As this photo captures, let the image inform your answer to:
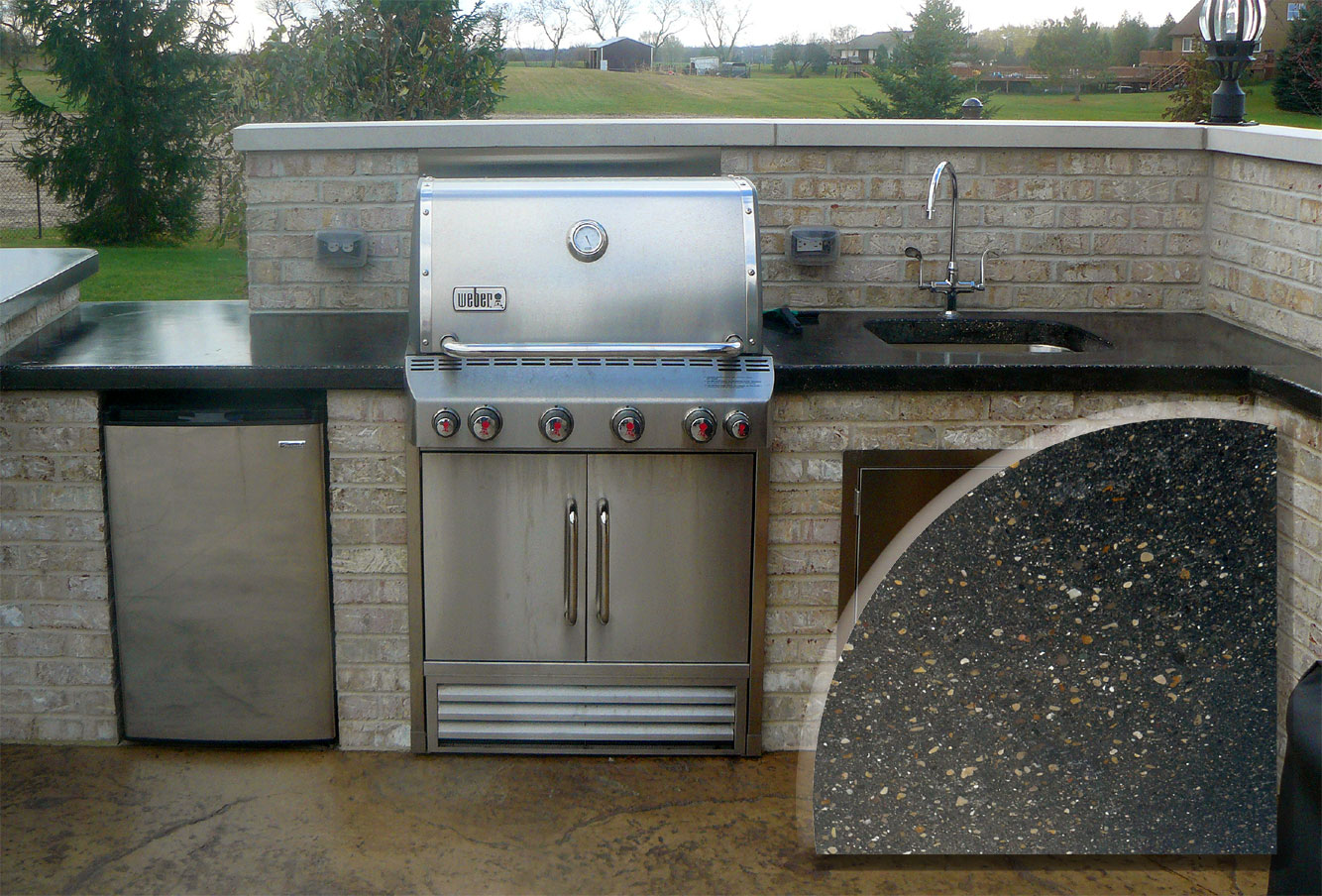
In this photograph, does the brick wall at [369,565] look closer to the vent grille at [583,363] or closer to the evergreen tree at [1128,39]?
the vent grille at [583,363]

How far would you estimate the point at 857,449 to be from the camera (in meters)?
2.81

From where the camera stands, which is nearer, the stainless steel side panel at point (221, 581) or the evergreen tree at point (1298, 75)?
the stainless steel side panel at point (221, 581)

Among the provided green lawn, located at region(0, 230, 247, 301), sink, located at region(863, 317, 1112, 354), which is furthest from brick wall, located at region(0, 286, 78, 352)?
green lawn, located at region(0, 230, 247, 301)

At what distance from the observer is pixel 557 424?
2.63 metres

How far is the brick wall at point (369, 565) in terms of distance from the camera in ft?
9.12

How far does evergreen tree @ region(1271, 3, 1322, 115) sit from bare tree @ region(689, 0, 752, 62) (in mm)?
3972

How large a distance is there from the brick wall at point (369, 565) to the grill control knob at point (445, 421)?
136 millimetres

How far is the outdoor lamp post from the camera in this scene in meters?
3.52

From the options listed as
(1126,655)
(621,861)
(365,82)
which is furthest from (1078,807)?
(365,82)

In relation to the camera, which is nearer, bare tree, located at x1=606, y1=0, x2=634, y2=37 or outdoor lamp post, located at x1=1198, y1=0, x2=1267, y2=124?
outdoor lamp post, located at x1=1198, y1=0, x2=1267, y2=124

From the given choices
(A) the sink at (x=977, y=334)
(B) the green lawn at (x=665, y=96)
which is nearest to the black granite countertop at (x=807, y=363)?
(A) the sink at (x=977, y=334)

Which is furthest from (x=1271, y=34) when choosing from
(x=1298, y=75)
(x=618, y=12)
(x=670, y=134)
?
(x=670, y=134)

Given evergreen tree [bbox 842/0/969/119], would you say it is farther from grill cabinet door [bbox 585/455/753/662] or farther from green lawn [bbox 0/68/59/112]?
grill cabinet door [bbox 585/455/753/662]

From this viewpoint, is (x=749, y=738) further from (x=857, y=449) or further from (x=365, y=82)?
(x=365, y=82)
